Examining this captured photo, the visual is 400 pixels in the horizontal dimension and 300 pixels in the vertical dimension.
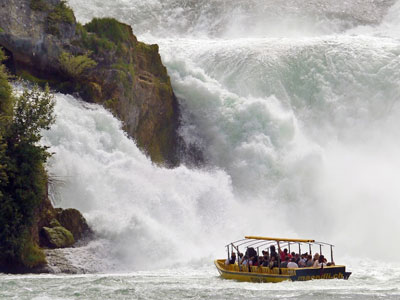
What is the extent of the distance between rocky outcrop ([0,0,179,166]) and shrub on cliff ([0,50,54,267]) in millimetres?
8664

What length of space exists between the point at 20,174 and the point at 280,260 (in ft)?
34.3

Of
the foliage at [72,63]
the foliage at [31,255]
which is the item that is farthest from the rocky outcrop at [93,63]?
the foliage at [31,255]

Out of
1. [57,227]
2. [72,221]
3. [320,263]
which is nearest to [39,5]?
[72,221]

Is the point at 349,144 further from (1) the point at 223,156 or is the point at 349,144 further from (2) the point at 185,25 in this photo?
(2) the point at 185,25

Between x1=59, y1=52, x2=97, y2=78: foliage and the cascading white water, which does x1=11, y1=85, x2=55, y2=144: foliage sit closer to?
the cascading white water

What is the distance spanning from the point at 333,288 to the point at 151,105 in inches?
895

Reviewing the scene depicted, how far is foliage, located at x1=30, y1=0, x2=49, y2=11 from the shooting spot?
154 ft

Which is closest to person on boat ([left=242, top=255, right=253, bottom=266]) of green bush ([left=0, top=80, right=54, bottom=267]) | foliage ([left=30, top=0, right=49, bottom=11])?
green bush ([left=0, top=80, right=54, bottom=267])

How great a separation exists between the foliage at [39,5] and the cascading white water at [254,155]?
521 centimetres

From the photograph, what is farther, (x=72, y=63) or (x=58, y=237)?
(x=72, y=63)

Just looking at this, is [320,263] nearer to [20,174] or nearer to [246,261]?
[246,261]

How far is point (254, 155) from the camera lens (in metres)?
52.1

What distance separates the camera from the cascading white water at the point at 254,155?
41125mm

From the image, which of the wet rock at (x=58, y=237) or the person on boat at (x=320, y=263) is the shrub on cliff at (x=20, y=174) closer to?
the wet rock at (x=58, y=237)
